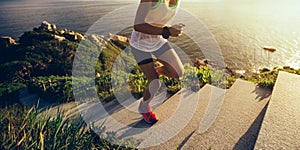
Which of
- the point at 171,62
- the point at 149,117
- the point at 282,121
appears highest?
the point at 171,62

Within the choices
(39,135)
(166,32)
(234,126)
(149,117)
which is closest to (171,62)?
(166,32)

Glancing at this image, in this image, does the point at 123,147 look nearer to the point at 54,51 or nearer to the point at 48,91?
the point at 48,91

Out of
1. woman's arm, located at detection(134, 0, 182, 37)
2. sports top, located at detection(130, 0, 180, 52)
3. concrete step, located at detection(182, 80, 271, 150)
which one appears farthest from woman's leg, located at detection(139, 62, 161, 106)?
concrete step, located at detection(182, 80, 271, 150)

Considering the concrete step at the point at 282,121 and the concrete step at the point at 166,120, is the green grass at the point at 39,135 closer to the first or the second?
the concrete step at the point at 166,120

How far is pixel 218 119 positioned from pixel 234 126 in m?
0.25

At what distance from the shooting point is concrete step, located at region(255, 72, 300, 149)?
8.46ft

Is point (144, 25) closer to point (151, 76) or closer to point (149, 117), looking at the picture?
point (151, 76)

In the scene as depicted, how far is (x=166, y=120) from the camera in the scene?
156 inches

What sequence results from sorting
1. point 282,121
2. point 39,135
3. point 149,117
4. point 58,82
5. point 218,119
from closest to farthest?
point 39,135 < point 282,121 < point 218,119 < point 149,117 < point 58,82

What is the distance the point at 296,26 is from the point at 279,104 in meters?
16.2

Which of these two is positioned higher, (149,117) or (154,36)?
(154,36)

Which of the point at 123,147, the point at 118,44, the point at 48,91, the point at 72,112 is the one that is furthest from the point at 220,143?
the point at 118,44

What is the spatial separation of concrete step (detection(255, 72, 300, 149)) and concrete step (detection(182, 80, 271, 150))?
34 cm

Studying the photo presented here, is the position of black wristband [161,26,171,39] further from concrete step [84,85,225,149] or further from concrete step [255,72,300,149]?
concrete step [255,72,300,149]
